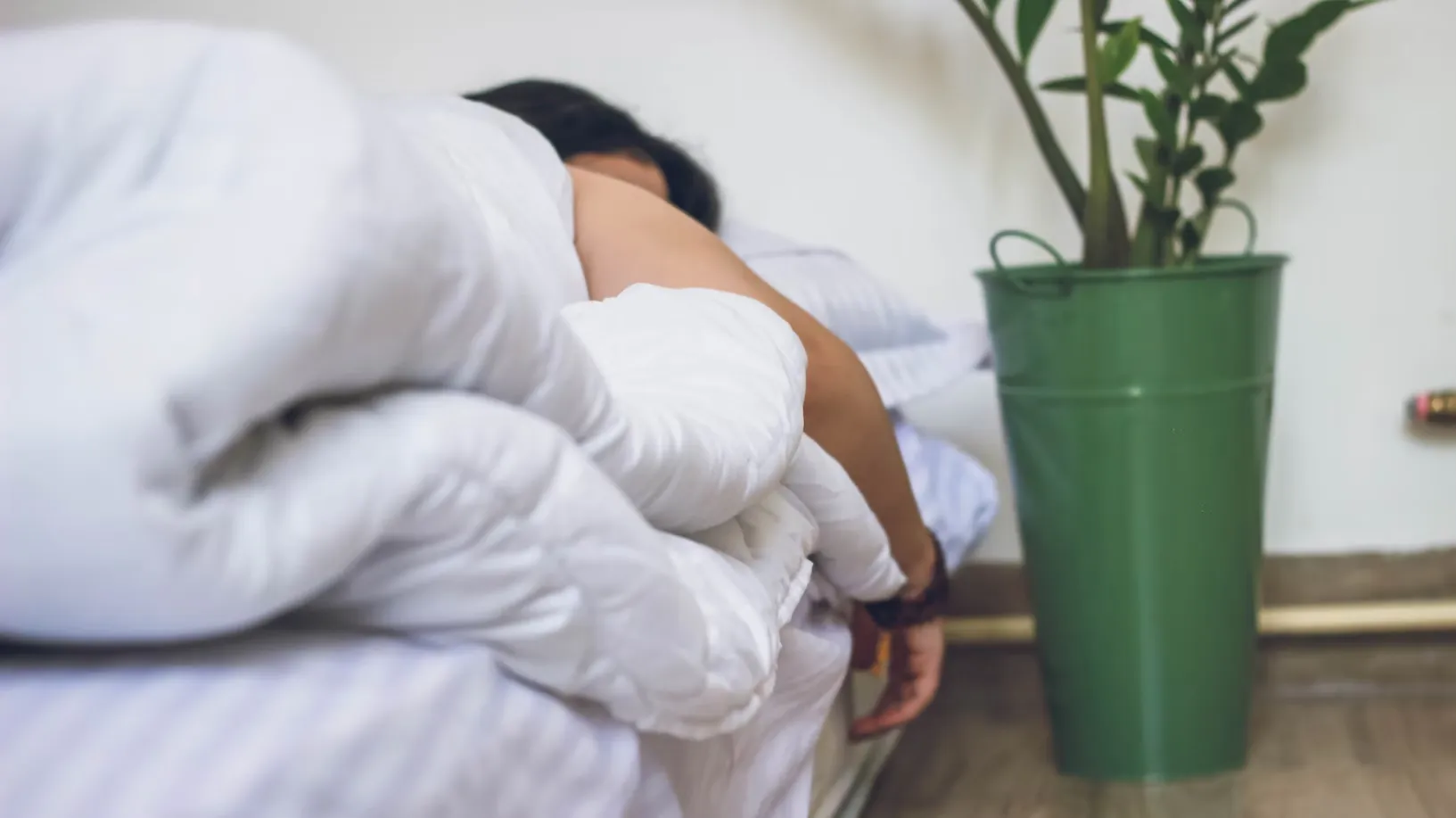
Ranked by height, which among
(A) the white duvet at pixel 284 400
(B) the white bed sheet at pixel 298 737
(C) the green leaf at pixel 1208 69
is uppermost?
(A) the white duvet at pixel 284 400

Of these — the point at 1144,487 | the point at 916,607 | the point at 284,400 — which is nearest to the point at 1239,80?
the point at 1144,487

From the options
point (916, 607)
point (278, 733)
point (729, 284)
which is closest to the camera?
point (278, 733)

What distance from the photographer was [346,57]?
1567mm

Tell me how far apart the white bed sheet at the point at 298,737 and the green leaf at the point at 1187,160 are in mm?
910

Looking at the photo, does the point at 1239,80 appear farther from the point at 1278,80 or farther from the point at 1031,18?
the point at 1031,18

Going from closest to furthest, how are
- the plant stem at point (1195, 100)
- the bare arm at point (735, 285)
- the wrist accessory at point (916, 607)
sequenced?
1. the bare arm at point (735, 285)
2. the wrist accessory at point (916, 607)
3. the plant stem at point (1195, 100)

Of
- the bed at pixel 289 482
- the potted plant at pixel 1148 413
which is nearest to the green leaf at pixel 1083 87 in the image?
the potted plant at pixel 1148 413

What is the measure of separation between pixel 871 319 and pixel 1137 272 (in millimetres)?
260

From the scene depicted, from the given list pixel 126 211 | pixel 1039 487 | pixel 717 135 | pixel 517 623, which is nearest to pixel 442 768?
pixel 517 623

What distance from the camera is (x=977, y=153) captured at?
4.69ft

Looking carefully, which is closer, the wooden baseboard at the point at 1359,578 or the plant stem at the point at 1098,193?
the plant stem at the point at 1098,193

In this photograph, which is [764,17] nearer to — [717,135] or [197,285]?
[717,135]

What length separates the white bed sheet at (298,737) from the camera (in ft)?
0.92

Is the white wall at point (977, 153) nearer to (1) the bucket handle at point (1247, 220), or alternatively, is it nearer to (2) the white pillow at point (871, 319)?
(1) the bucket handle at point (1247, 220)
